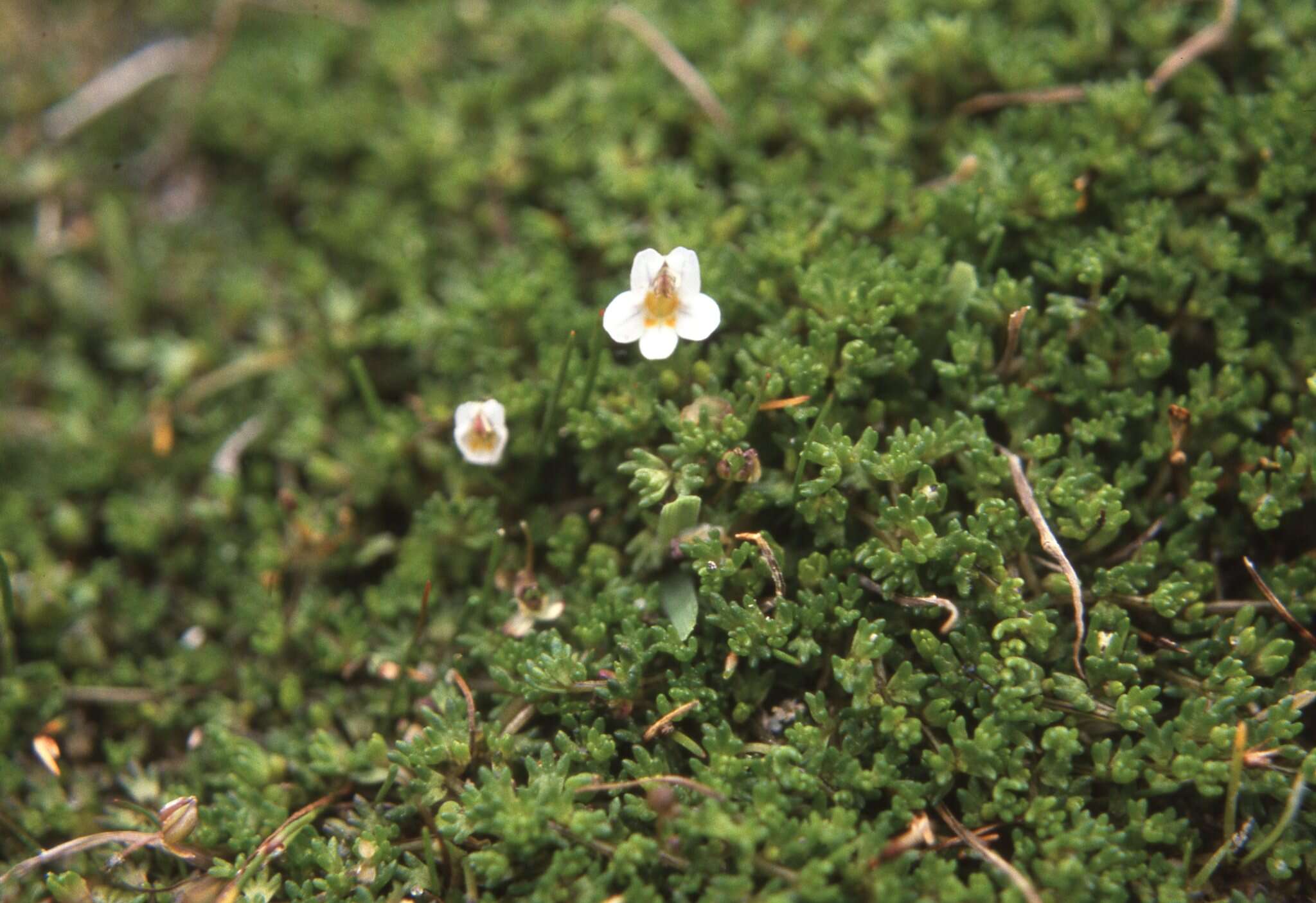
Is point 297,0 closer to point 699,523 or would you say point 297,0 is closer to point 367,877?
point 699,523

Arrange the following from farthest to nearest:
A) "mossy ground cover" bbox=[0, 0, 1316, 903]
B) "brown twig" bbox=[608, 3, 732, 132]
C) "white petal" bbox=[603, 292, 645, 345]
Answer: "brown twig" bbox=[608, 3, 732, 132], "white petal" bbox=[603, 292, 645, 345], "mossy ground cover" bbox=[0, 0, 1316, 903]

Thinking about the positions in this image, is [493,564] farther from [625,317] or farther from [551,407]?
[625,317]

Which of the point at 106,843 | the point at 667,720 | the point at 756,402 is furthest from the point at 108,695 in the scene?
the point at 756,402

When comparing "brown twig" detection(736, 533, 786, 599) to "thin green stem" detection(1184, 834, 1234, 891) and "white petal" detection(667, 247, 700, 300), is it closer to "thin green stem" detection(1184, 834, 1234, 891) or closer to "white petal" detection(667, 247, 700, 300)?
"white petal" detection(667, 247, 700, 300)

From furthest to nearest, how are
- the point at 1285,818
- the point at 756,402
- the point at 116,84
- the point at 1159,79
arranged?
1. the point at 116,84
2. the point at 1159,79
3. the point at 756,402
4. the point at 1285,818

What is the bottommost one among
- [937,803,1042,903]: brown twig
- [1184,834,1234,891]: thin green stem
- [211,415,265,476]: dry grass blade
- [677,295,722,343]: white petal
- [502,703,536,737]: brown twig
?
[1184,834,1234,891]: thin green stem

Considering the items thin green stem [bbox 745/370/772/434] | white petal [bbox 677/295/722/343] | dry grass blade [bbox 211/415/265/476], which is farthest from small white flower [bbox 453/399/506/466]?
dry grass blade [bbox 211/415/265/476]
